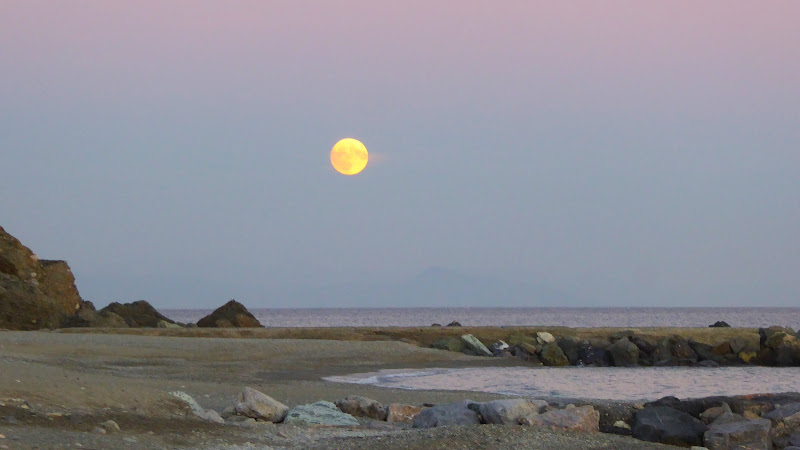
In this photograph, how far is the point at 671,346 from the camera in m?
33.9

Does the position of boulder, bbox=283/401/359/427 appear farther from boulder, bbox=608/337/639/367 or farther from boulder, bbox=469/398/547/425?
boulder, bbox=608/337/639/367

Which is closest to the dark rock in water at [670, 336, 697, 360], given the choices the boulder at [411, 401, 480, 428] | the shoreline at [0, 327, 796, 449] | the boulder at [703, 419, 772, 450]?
the shoreline at [0, 327, 796, 449]

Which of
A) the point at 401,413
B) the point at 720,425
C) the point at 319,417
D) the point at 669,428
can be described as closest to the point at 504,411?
the point at 401,413

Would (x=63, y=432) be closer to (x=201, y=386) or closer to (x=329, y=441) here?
(x=329, y=441)

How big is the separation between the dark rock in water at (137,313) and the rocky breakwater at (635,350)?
13.2m

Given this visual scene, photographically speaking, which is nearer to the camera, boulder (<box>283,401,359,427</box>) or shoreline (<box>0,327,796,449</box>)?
shoreline (<box>0,327,796,449</box>)

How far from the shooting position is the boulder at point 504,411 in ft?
41.0

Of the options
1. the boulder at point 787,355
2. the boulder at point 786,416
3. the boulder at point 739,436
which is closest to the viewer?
the boulder at point 739,436

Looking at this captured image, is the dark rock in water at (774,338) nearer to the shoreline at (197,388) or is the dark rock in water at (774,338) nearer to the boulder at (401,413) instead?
the shoreline at (197,388)

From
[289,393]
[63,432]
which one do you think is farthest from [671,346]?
[63,432]

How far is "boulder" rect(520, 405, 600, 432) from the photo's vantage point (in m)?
12.2

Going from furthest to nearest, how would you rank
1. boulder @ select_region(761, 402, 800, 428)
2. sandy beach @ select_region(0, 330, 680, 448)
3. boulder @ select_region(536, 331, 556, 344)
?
boulder @ select_region(536, 331, 556, 344), boulder @ select_region(761, 402, 800, 428), sandy beach @ select_region(0, 330, 680, 448)

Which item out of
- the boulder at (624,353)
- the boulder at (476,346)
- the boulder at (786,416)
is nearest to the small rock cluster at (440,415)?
the boulder at (786,416)

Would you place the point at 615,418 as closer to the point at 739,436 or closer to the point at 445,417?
the point at 739,436
